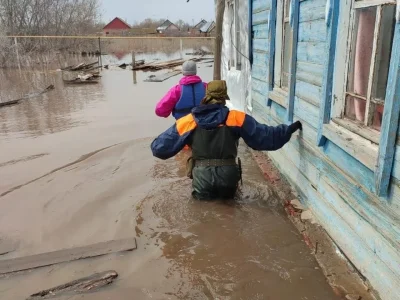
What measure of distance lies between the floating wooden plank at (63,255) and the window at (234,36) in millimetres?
5545

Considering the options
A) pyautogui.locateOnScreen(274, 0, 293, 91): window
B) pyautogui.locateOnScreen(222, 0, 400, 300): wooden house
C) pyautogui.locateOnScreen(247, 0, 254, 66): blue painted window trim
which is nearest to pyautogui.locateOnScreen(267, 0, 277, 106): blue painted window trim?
pyautogui.locateOnScreen(274, 0, 293, 91): window

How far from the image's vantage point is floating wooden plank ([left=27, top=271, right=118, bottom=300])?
306cm

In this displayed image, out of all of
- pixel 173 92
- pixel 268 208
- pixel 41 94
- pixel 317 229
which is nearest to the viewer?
pixel 317 229

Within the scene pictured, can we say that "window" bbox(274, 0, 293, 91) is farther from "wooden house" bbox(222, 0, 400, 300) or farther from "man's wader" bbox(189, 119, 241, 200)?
"man's wader" bbox(189, 119, 241, 200)

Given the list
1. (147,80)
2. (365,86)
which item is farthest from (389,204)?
(147,80)

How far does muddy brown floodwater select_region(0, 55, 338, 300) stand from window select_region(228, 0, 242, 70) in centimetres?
258

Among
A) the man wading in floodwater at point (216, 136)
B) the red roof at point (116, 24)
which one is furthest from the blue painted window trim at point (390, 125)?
the red roof at point (116, 24)

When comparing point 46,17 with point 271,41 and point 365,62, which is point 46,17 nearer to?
point 271,41

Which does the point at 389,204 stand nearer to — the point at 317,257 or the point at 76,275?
the point at 317,257

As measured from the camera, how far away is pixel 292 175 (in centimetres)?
469

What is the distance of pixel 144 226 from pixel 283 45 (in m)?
2.95

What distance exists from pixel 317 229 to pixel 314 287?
2.57 feet

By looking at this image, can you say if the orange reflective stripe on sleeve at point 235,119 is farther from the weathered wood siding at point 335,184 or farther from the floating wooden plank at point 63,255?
the floating wooden plank at point 63,255

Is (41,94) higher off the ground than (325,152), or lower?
lower
